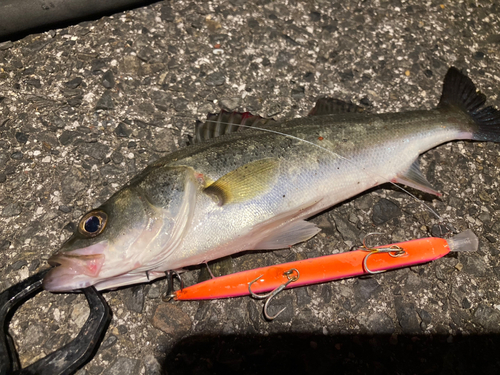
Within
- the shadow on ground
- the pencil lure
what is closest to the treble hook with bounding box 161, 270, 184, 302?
the pencil lure

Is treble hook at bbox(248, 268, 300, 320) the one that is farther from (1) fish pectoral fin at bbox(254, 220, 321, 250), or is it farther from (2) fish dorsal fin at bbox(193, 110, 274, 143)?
(2) fish dorsal fin at bbox(193, 110, 274, 143)

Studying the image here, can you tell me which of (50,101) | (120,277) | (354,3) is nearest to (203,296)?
(120,277)

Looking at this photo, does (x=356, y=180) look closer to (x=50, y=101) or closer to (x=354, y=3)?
(x=354, y=3)

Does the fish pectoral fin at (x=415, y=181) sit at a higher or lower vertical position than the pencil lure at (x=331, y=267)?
higher

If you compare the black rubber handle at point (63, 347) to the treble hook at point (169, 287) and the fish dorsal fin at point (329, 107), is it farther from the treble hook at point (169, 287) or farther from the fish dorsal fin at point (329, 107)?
the fish dorsal fin at point (329, 107)

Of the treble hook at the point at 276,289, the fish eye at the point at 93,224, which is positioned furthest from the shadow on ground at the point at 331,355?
the fish eye at the point at 93,224

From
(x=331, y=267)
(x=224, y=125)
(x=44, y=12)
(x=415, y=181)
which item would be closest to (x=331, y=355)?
(x=331, y=267)

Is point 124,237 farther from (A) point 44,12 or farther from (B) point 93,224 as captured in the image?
(A) point 44,12
